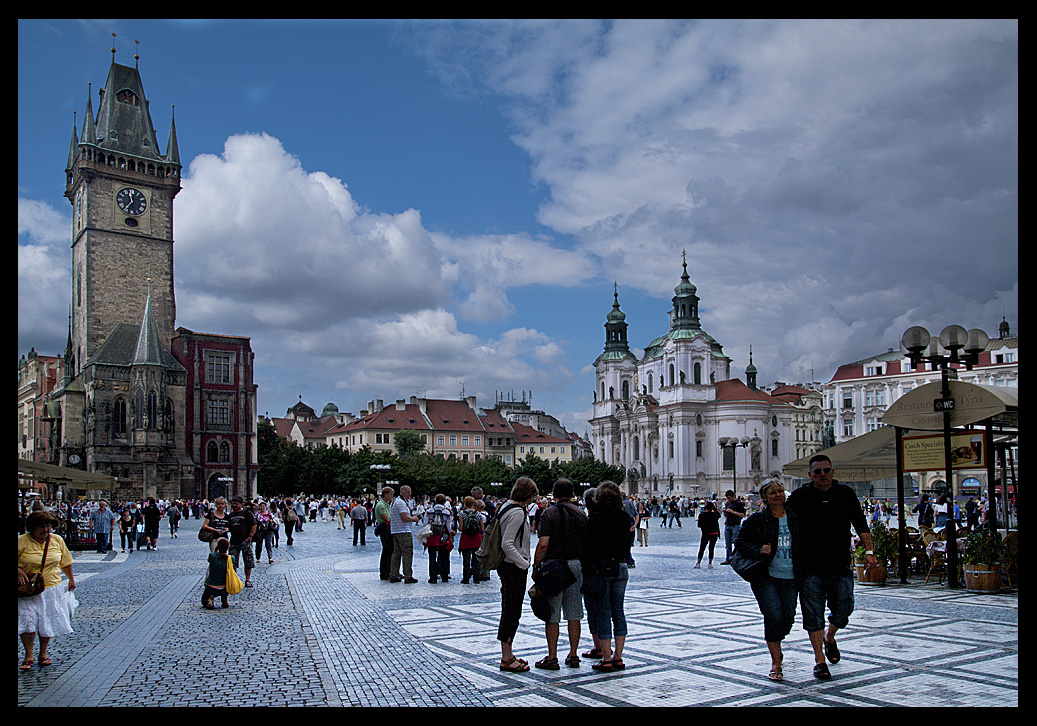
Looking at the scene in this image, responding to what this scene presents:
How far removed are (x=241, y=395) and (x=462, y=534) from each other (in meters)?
58.5

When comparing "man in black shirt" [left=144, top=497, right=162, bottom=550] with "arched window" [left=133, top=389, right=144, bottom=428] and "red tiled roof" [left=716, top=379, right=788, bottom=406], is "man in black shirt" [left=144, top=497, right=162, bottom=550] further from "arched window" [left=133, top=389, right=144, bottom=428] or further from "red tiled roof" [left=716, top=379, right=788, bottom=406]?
"red tiled roof" [left=716, top=379, right=788, bottom=406]

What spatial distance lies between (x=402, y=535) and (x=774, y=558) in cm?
1033

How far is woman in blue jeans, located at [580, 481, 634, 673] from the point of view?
787cm

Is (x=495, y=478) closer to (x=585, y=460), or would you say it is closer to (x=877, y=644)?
(x=585, y=460)

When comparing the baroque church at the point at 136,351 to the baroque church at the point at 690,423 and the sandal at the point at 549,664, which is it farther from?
the sandal at the point at 549,664

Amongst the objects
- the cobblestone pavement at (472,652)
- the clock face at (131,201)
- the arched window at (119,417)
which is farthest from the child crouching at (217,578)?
the clock face at (131,201)

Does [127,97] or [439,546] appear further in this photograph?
[127,97]

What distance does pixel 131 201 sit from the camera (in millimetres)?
70188

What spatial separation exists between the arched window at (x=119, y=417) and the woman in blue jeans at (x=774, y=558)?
63.1m

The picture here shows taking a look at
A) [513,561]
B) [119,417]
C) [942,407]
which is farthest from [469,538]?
[119,417]

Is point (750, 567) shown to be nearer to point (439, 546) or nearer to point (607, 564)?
point (607, 564)

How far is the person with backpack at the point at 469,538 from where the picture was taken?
1672 centimetres

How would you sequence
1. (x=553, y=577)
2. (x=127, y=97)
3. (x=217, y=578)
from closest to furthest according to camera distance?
(x=553, y=577) → (x=217, y=578) → (x=127, y=97)
